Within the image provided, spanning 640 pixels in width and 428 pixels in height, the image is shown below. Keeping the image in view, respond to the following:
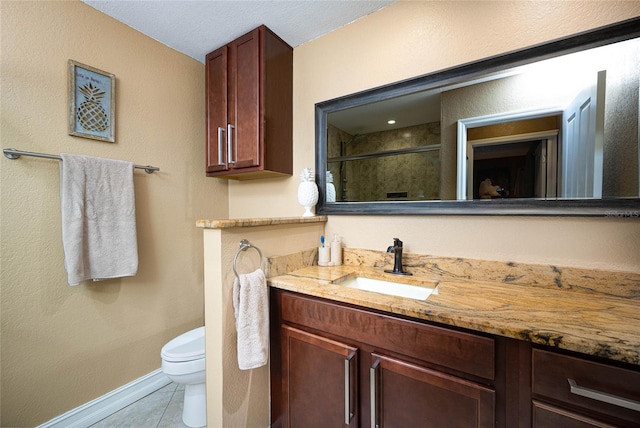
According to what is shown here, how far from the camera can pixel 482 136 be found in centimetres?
122

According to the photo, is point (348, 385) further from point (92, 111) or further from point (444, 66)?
point (92, 111)

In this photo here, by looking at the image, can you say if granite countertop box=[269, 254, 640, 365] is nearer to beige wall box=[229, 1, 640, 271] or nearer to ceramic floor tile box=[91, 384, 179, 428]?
beige wall box=[229, 1, 640, 271]

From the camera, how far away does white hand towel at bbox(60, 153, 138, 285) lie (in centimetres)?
132

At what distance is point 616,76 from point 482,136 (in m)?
0.46

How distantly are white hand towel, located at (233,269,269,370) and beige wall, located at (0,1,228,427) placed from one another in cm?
105

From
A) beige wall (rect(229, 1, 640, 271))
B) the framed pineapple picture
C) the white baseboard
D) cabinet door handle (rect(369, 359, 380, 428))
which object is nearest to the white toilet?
the white baseboard

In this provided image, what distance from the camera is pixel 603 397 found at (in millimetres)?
629

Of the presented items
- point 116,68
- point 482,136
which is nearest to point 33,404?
point 116,68

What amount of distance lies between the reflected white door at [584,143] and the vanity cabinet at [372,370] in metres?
0.77

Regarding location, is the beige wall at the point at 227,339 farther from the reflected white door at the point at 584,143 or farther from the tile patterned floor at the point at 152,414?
the reflected white door at the point at 584,143

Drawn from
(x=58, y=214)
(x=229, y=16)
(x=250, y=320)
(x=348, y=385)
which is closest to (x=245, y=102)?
(x=229, y=16)

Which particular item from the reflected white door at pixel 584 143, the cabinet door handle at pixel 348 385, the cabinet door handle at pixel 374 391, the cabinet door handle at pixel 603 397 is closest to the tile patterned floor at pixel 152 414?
the cabinet door handle at pixel 348 385

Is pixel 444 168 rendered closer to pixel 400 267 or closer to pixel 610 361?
pixel 400 267

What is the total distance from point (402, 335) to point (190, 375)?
3.86 feet
